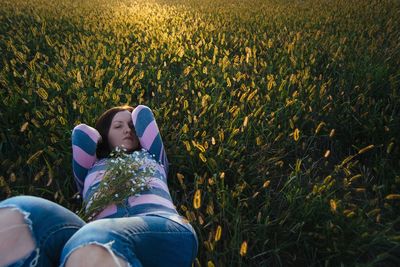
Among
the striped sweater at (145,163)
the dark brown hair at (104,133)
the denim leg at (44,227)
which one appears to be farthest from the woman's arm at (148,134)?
the denim leg at (44,227)

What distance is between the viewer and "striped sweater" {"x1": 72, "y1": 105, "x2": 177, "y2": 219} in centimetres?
183

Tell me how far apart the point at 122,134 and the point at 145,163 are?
0.32 metres

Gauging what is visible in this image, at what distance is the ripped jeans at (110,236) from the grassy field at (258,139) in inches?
4.6

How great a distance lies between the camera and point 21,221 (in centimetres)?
143

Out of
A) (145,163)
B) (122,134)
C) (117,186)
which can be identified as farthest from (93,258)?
(122,134)

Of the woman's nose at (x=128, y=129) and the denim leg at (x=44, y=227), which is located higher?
the woman's nose at (x=128, y=129)

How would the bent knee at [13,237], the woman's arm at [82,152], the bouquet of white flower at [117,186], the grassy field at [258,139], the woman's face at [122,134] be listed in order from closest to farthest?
the bent knee at [13,237] → the bouquet of white flower at [117,186] → the grassy field at [258,139] → the woman's arm at [82,152] → the woman's face at [122,134]

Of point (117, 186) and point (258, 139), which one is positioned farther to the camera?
point (258, 139)

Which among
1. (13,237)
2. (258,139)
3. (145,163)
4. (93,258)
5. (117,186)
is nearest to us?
(93,258)

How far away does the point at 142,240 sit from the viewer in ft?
4.82

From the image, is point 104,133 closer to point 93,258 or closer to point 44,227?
point 44,227

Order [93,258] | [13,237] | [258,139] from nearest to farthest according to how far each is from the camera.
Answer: [93,258] < [13,237] < [258,139]

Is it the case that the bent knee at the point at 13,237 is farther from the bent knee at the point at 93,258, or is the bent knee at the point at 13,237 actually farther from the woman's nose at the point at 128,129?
the woman's nose at the point at 128,129

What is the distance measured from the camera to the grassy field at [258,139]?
195 cm
